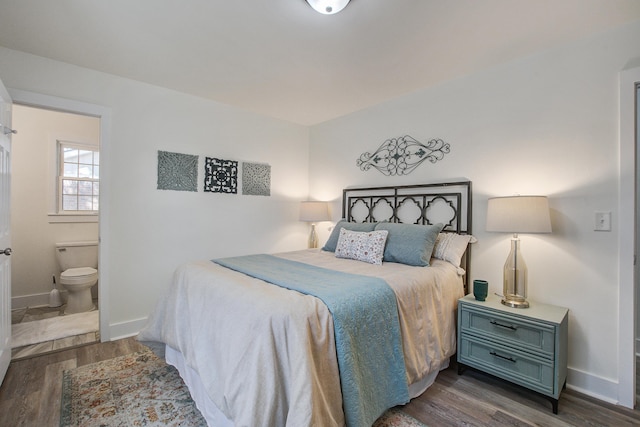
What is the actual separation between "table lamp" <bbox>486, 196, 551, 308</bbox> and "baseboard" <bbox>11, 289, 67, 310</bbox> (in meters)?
4.89

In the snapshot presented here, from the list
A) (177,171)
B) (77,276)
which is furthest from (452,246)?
(77,276)

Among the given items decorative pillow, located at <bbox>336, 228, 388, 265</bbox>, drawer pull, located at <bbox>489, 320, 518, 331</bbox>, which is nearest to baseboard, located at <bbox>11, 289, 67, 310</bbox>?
decorative pillow, located at <bbox>336, 228, 388, 265</bbox>

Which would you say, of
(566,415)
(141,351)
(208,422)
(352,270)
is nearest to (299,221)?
(352,270)

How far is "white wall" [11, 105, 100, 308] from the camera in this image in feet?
11.4

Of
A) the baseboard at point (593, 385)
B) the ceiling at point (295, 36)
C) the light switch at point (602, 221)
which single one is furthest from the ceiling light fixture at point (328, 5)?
the baseboard at point (593, 385)

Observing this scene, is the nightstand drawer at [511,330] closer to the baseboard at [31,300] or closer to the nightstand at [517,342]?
the nightstand at [517,342]

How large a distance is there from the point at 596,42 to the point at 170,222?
3.86m

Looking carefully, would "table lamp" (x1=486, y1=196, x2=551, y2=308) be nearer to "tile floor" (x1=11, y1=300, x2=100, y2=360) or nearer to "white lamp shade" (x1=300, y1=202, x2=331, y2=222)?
"white lamp shade" (x1=300, y1=202, x2=331, y2=222)

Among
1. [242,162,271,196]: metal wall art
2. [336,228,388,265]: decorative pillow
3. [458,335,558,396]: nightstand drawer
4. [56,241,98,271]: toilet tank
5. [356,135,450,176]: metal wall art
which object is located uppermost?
[356,135,450,176]: metal wall art

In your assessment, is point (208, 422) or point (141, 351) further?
point (141, 351)

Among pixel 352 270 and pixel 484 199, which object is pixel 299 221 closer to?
pixel 352 270

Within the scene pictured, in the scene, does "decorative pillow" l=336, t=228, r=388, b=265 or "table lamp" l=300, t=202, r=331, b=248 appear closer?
"decorative pillow" l=336, t=228, r=388, b=265

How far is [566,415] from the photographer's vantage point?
176 cm

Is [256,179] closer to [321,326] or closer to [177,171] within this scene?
[177,171]
